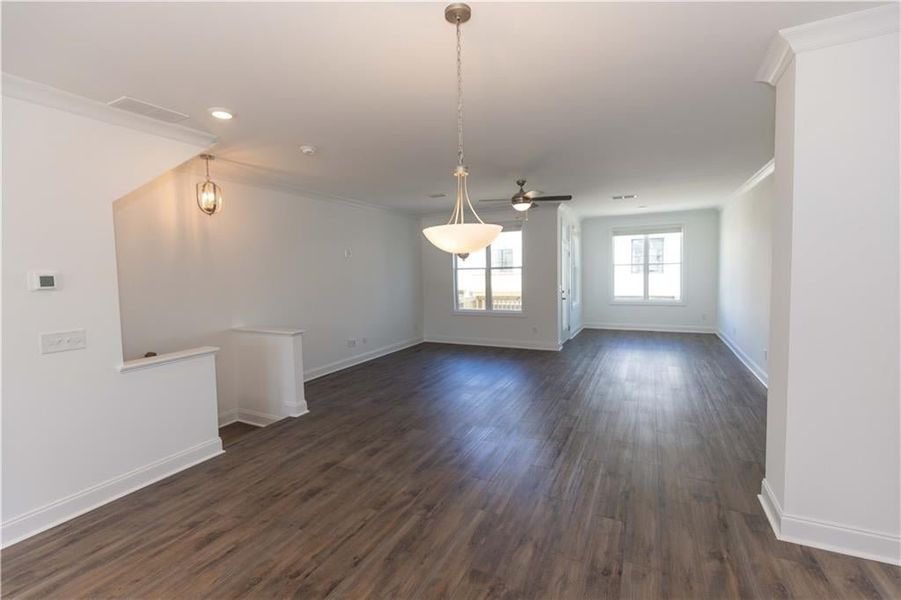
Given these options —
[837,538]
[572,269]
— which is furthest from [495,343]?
[837,538]

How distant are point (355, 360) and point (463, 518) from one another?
4414mm

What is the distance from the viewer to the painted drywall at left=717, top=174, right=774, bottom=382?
5094mm

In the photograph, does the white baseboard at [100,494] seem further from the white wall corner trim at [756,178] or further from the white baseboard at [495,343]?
the white wall corner trim at [756,178]

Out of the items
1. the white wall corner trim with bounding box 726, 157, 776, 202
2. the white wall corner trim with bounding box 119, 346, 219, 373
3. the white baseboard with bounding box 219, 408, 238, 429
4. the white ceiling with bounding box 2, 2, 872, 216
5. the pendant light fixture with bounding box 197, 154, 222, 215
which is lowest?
the white baseboard with bounding box 219, 408, 238, 429

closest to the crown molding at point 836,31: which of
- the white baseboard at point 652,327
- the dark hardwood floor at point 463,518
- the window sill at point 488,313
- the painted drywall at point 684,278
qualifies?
the dark hardwood floor at point 463,518

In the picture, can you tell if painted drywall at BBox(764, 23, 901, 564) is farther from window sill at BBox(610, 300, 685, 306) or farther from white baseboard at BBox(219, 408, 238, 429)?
window sill at BBox(610, 300, 685, 306)

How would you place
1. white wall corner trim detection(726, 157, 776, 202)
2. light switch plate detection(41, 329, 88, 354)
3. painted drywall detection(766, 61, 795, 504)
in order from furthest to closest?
white wall corner trim detection(726, 157, 776, 202) → light switch plate detection(41, 329, 88, 354) → painted drywall detection(766, 61, 795, 504)

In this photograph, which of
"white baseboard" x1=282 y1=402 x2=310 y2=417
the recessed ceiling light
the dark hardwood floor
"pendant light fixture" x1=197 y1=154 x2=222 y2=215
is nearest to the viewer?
the dark hardwood floor

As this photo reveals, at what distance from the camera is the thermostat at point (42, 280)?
8.03 feet

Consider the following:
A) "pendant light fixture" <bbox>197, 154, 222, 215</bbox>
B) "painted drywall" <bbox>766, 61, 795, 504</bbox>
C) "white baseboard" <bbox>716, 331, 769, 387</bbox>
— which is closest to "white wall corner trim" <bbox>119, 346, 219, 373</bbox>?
"pendant light fixture" <bbox>197, 154, 222, 215</bbox>

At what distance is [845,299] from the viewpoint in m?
2.04

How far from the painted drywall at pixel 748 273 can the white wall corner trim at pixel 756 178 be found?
0.15 feet

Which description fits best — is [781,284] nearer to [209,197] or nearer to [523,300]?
[209,197]

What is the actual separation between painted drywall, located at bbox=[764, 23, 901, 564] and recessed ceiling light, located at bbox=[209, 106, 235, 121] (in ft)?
11.2
